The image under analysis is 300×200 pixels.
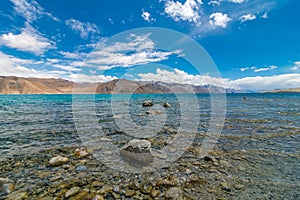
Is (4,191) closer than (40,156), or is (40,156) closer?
(4,191)

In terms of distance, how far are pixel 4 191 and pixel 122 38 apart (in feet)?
32.8

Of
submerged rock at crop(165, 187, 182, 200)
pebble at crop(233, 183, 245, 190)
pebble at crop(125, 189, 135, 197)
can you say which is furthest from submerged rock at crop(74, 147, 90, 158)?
pebble at crop(233, 183, 245, 190)

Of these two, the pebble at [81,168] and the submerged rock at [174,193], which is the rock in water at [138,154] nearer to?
the pebble at [81,168]

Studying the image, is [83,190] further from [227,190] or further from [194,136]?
[194,136]

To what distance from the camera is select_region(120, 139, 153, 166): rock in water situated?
5914 millimetres

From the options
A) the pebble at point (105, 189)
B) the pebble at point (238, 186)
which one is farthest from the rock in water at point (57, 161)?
the pebble at point (238, 186)

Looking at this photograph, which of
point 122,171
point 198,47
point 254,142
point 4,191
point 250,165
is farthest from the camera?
point 198,47

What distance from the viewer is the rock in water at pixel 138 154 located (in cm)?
591

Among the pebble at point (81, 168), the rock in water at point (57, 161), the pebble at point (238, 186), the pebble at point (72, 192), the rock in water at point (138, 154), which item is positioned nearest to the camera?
the pebble at point (72, 192)

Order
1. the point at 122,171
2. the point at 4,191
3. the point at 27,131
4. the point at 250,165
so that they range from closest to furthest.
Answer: the point at 4,191 → the point at 122,171 → the point at 250,165 → the point at 27,131

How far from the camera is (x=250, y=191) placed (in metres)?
4.16

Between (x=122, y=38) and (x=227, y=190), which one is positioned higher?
(x=122, y=38)

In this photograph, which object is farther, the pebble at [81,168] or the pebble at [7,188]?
the pebble at [81,168]

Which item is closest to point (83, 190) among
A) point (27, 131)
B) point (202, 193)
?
point (202, 193)
